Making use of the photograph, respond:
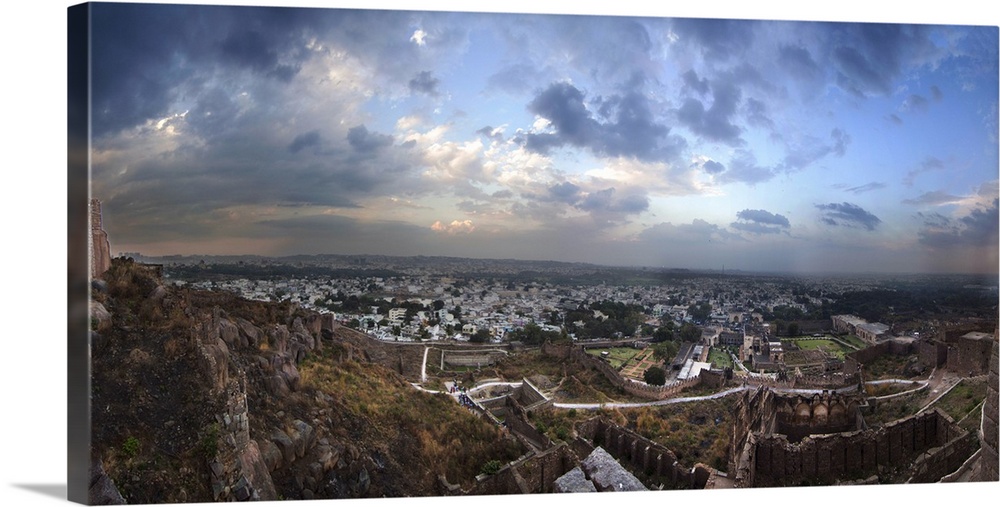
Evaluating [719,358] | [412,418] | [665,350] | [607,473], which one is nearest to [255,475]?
[412,418]

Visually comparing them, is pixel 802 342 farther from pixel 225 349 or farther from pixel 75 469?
pixel 75 469

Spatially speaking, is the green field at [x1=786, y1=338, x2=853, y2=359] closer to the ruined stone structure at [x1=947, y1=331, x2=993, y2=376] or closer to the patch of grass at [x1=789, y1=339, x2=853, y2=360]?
the patch of grass at [x1=789, y1=339, x2=853, y2=360]

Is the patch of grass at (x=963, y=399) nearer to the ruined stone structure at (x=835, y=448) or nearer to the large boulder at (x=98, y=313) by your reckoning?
the ruined stone structure at (x=835, y=448)

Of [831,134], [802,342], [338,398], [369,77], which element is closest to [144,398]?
[338,398]

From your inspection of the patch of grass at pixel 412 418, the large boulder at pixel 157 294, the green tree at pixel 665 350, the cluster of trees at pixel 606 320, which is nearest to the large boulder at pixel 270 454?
the patch of grass at pixel 412 418

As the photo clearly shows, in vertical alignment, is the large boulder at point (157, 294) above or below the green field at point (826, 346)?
above

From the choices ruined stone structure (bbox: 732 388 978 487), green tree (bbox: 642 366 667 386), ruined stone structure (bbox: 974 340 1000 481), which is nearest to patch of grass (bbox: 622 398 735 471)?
ruined stone structure (bbox: 732 388 978 487)
